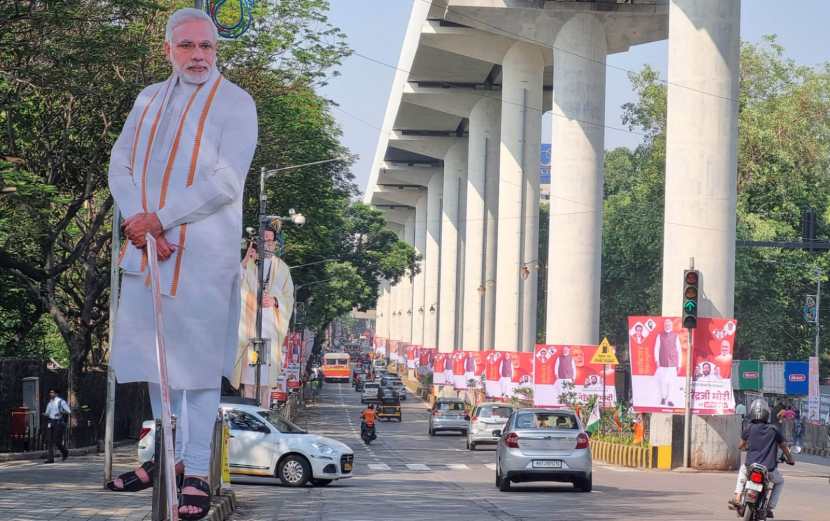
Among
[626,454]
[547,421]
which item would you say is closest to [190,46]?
[547,421]

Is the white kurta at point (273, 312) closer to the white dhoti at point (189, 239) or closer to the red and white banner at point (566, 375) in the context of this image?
the white dhoti at point (189, 239)

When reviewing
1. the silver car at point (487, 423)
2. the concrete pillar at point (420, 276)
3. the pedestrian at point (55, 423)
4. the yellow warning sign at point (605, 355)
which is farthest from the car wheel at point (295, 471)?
the concrete pillar at point (420, 276)

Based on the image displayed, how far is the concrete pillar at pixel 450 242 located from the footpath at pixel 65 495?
65236 mm

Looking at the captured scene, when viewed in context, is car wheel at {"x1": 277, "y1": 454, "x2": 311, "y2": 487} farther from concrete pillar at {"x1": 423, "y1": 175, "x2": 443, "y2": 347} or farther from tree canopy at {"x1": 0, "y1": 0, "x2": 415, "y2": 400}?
concrete pillar at {"x1": 423, "y1": 175, "x2": 443, "y2": 347}

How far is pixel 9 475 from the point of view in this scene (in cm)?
2428

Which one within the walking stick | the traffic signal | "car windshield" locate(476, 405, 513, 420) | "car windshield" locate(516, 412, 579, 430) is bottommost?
"car windshield" locate(476, 405, 513, 420)

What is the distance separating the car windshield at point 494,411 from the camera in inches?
1769

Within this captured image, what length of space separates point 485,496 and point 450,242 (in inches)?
2893

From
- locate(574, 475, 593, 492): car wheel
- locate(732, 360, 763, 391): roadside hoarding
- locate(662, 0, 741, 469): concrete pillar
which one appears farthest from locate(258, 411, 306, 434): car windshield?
locate(732, 360, 763, 391): roadside hoarding

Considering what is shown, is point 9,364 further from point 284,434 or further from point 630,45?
point 630,45

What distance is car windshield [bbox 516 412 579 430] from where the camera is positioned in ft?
83.0

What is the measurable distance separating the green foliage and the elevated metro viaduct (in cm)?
726

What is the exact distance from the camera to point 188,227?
515cm

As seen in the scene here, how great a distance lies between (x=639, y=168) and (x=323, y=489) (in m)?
60.1
